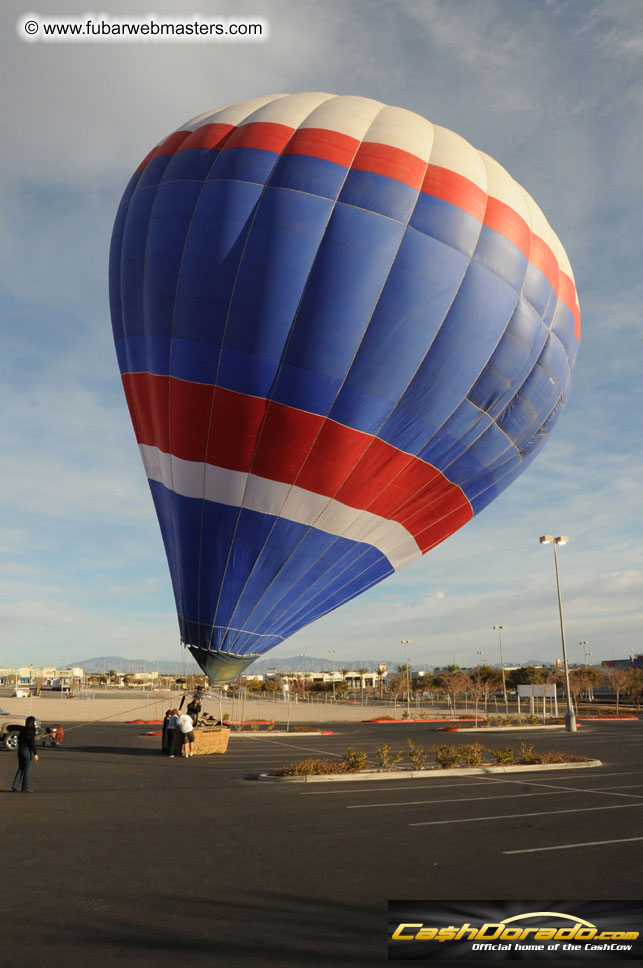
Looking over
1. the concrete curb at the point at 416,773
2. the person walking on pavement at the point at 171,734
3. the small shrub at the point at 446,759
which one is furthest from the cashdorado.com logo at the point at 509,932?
the person walking on pavement at the point at 171,734

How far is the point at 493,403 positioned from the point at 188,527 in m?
8.96

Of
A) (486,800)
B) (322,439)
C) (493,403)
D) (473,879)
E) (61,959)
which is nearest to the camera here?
(61,959)

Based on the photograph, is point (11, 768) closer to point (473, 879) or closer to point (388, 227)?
point (473, 879)

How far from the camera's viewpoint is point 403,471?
1833 centimetres

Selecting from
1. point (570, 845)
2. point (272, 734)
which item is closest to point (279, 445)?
point (570, 845)

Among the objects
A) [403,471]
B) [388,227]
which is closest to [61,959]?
[403,471]

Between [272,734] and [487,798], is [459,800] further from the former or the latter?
[272,734]

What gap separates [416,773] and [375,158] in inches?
622

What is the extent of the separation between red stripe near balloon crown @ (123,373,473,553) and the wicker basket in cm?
949

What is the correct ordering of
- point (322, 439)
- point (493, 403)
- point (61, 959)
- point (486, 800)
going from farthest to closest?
point (493, 403) → point (322, 439) → point (486, 800) → point (61, 959)

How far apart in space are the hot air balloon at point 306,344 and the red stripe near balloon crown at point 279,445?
0.17 feet

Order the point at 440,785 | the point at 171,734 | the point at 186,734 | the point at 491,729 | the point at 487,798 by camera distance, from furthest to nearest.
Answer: the point at 491,729 → the point at 171,734 → the point at 186,734 → the point at 440,785 → the point at 487,798

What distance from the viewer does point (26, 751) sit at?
45.8ft

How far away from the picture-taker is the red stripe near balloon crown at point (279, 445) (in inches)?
674
